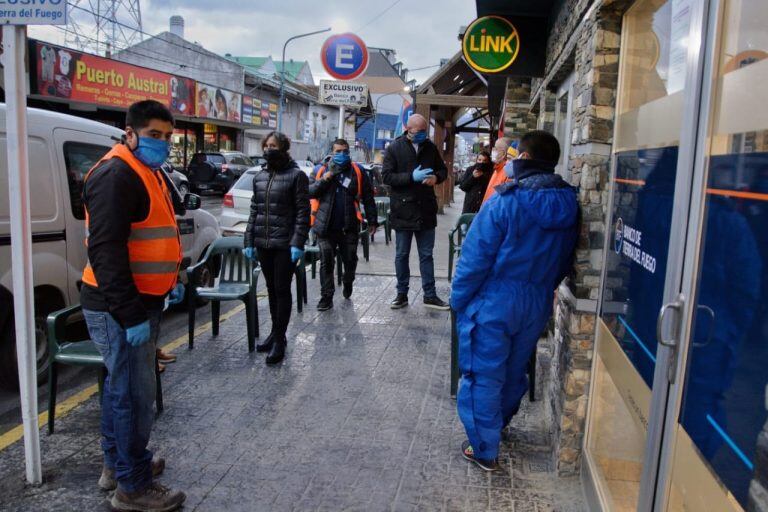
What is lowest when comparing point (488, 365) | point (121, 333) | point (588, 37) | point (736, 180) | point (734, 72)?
point (488, 365)

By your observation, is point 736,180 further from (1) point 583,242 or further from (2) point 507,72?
(2) point 507,72

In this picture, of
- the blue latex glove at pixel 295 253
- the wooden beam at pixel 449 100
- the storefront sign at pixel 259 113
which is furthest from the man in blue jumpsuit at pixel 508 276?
the storefront sign at pixel 259 113

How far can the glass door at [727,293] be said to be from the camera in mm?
1477

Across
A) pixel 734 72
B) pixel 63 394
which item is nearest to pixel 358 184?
pixel 63 394

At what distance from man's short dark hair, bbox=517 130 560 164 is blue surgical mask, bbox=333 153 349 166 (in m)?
3.69

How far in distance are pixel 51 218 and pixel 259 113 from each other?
28.9 m

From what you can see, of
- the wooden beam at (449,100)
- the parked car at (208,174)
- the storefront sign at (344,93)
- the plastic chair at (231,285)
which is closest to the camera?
the plastic chair at (231,285)

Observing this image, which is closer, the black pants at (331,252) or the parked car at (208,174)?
the black pants at (331,252)

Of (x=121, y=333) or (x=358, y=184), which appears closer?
(x=121, y=333)

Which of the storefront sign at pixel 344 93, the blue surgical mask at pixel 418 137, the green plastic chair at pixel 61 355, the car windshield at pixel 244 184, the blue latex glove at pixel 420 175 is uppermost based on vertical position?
the storefront sign at pixel 344 93

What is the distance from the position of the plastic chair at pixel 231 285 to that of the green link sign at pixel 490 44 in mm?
3232

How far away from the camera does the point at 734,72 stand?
1705mm

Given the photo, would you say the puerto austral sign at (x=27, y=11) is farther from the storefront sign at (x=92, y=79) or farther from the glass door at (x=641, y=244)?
the storefront sign at (x=92, y=79)

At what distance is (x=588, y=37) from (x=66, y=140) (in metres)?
3.94
